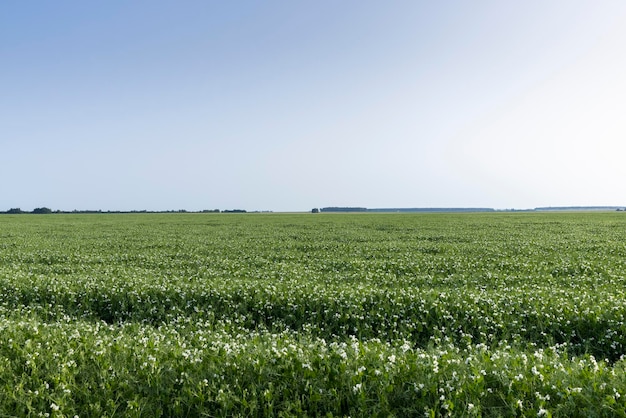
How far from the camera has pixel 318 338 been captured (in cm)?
877

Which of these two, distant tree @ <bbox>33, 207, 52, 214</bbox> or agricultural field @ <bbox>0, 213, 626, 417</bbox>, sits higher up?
distant tree @ <bbox>33, 207, 52, 214</bbox>

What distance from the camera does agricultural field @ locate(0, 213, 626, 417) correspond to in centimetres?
555

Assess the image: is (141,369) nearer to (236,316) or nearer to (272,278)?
(236,316)

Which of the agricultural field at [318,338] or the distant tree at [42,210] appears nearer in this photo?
the agricultural field at [318,338]

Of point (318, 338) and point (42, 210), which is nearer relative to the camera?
point (318, 338)

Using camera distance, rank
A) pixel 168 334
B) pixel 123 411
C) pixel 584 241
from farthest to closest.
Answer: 1. pixel 584 241
2. pixel 168 334
3. pixel 123 411

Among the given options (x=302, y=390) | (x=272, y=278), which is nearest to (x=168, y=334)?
(x=302, y=390)

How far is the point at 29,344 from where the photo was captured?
7.42 meters

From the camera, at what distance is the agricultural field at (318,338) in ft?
18.2

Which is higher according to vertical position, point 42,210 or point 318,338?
point 42,210

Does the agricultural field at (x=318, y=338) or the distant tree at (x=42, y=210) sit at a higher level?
the distant tree at (x=42, y=210)

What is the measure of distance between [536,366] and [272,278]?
35.5ft

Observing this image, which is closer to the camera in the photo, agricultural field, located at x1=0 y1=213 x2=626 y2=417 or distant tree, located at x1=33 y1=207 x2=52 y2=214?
agricultural field, located at x1=0 y1=213 x2=626 y2=417

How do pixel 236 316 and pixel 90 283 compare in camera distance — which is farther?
pixel 90 283
